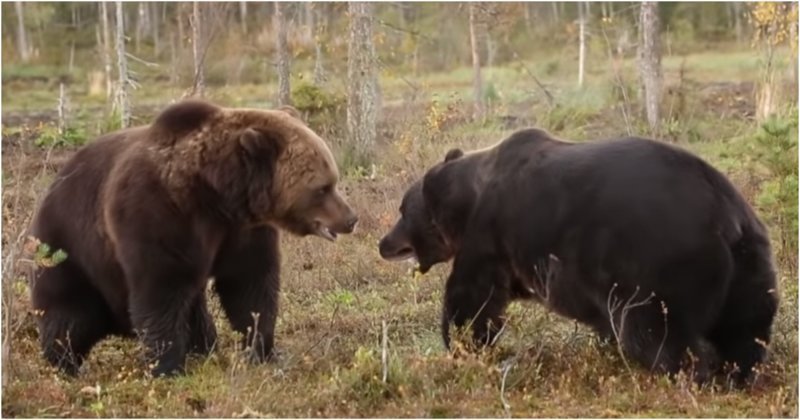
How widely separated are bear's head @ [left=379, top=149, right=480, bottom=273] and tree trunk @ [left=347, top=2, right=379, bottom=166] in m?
9.16

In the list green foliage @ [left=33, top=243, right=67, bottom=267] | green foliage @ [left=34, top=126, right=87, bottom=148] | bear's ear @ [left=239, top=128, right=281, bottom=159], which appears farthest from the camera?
green foliage @ [left=34, top=126, right=87, bottom=148]

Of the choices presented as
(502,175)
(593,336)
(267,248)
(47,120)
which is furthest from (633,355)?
(47,120)

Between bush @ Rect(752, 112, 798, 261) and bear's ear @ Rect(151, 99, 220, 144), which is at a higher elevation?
bear's ear @ Rect(151, 99, 220, 144)

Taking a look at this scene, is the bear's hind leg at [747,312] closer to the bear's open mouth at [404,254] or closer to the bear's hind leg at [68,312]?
the bear's open mouth at [404,254]

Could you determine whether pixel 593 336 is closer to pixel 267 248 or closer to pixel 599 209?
pixel 599 209

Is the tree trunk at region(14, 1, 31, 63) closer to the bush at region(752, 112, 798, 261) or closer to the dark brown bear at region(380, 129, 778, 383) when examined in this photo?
the bush at region(752, 112, 798, 261)

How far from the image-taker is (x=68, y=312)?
732 centimetres

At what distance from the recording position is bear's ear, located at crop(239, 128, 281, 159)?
6.98m

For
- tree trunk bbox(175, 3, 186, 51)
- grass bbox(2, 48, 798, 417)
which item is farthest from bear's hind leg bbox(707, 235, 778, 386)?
tree trunk bbox(175, 3, 186, 51)

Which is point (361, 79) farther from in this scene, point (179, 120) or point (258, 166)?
point (258, 166)

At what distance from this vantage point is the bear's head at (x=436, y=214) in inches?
290

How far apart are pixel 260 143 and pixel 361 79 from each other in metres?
10.5

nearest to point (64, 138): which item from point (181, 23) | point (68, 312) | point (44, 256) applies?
point (181, 23)

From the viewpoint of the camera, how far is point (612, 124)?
2062 centimetres
